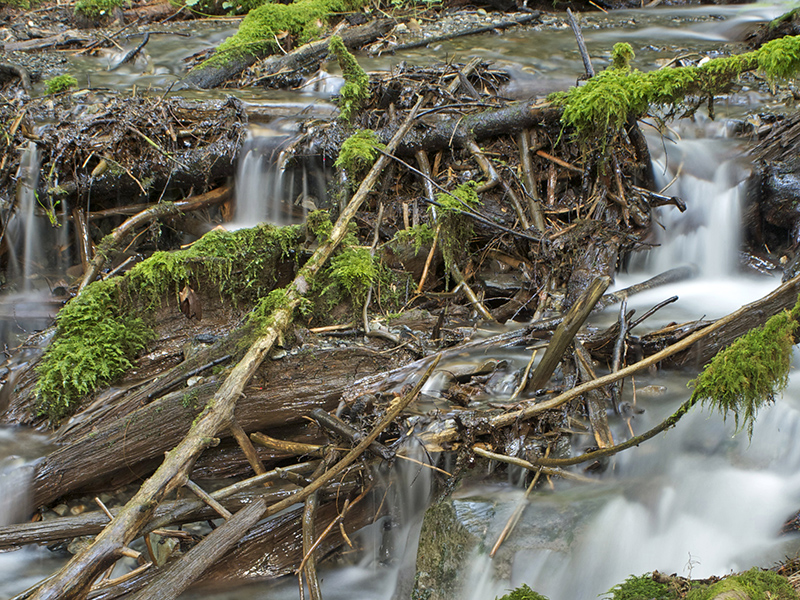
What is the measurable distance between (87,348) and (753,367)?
4.20 m

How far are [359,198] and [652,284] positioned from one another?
2.59 meters

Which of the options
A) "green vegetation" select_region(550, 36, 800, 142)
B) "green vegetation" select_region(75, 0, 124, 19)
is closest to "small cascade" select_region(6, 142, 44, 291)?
"green vegetation" select_region(550, 36, 800, 142)

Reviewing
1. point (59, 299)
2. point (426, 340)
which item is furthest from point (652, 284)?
point (59, 299)

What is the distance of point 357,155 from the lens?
5.27 m

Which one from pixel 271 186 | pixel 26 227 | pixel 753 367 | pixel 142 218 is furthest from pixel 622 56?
pixel 26 227

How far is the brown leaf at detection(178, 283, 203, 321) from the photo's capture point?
4.75m

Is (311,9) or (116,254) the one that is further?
(311,9)

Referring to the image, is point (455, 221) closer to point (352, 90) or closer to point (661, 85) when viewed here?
point (352, 90)

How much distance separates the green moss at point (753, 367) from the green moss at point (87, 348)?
388 centimetres

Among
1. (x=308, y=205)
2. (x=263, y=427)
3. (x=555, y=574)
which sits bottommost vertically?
(x=555, y=574)

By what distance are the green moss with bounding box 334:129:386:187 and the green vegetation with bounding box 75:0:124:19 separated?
8571 millimetres

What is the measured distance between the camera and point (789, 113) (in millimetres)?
6547

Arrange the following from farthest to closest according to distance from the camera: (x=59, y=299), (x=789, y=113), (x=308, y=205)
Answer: (x=789, y=113), (x=308, y=205), (x=59, y=299)

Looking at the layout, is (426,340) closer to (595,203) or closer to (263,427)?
(263,427)
